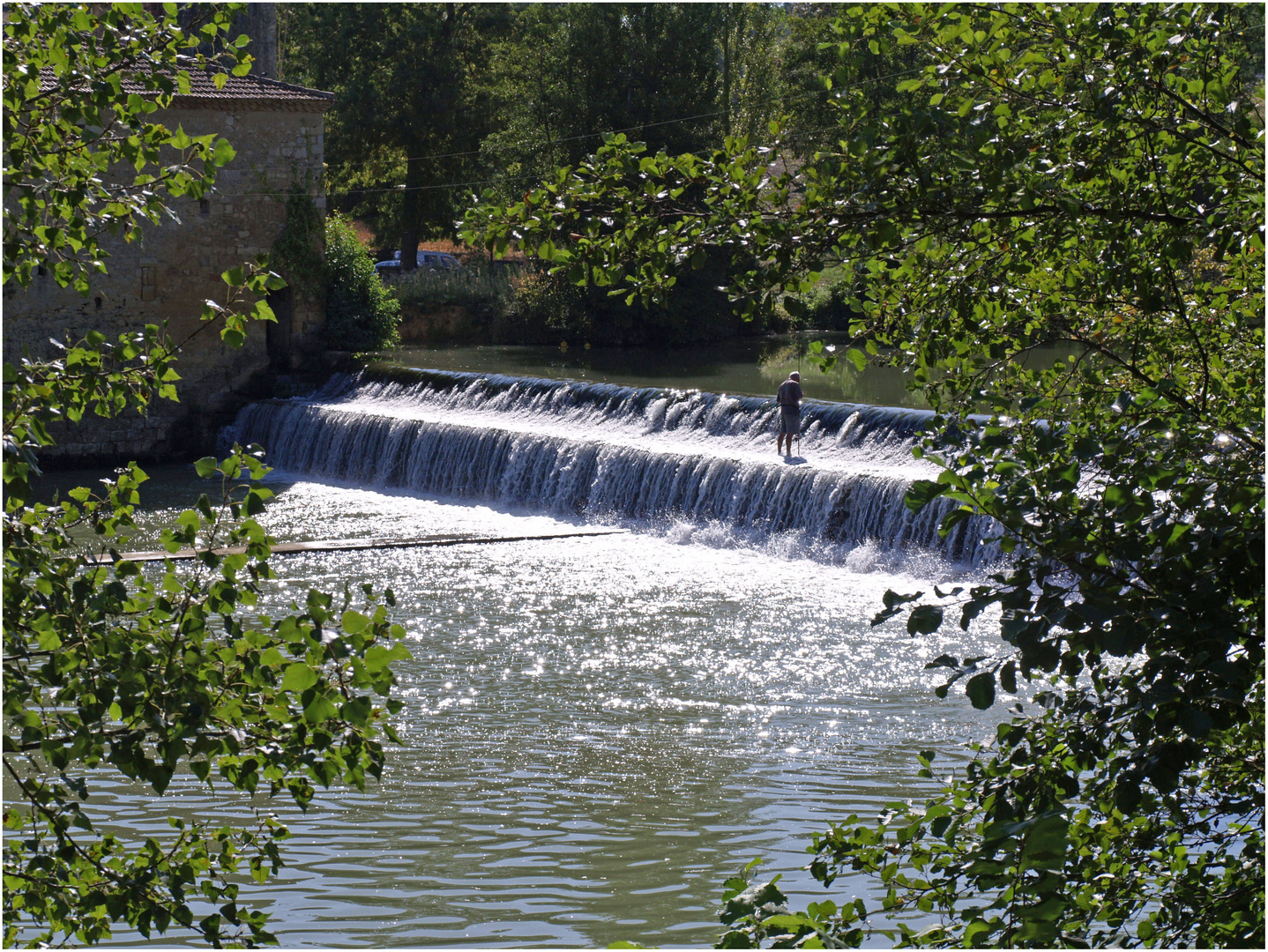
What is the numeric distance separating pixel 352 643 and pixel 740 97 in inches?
1247

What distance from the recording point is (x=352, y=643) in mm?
2121

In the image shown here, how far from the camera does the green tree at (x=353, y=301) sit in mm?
21453

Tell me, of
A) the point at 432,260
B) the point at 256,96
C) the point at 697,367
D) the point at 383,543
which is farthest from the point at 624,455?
the point at 432,260

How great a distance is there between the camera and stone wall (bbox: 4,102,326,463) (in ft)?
63.2

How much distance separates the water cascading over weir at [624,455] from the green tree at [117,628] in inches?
376

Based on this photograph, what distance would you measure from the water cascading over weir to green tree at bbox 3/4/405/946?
9.54 m

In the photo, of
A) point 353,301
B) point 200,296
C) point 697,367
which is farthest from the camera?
point 697,367

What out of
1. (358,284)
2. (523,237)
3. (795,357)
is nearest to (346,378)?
(358,284)

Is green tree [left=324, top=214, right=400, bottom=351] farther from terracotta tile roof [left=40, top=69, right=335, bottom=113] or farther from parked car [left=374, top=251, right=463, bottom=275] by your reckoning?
parked car [left=374, top=251, right=463, bottom=275]

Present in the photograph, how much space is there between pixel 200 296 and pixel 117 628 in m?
19.1

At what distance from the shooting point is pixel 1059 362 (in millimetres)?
3205

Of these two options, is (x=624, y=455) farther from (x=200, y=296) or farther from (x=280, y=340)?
(x=200, y=296)

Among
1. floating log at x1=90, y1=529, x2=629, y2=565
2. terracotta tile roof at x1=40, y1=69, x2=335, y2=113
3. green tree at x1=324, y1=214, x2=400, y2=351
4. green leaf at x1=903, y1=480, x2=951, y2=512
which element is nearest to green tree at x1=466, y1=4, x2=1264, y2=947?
green leaf at x1=903, y1=480, x2=951, y2=512

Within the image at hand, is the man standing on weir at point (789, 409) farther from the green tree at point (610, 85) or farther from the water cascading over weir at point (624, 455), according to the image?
the green tree at point (610, 85)
